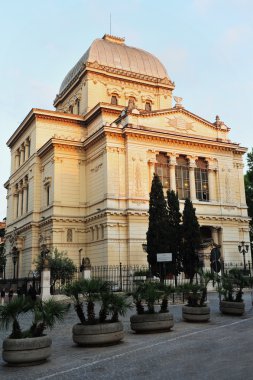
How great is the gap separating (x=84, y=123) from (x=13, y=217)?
14.9 meters

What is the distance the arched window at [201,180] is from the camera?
40469mm

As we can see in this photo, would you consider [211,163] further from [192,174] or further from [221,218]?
[221,218]

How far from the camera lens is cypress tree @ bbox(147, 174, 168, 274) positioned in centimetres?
2886

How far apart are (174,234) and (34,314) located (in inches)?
815

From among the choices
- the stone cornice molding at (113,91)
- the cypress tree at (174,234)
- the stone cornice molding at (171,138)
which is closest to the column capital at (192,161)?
the stone cornice molding at (171,138)

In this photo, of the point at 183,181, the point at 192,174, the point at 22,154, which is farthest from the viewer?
the point at 22,154

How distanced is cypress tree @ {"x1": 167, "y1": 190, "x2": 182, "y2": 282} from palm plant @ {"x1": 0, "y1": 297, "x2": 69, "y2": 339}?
19534 millimetres

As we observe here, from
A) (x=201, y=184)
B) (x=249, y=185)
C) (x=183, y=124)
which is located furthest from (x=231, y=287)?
(x=249, y=185)

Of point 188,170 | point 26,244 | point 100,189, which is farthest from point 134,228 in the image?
point 26,244

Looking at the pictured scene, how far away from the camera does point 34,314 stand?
9656 mm

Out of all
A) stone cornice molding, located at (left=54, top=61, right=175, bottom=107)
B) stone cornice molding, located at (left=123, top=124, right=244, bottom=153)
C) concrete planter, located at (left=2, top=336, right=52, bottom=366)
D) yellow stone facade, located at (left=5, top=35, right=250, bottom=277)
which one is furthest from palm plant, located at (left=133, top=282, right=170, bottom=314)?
stone cornice molding, located at (left=54, top=61, right=175, bottom=107)

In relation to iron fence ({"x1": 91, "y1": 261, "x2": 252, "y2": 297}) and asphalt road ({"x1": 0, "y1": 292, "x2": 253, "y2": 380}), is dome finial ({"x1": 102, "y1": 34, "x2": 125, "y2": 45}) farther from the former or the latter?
asphalt road ({"x1": 0, "y1": 292, "x2": 253, "y2": 380})

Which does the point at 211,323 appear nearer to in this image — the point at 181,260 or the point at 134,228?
the point at 181,260

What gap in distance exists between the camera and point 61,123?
144ft
